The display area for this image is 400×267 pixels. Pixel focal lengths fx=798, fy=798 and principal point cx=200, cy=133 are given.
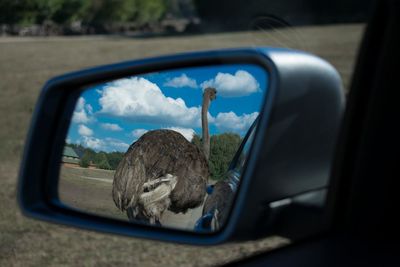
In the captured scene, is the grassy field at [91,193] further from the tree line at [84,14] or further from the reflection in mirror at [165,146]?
the tree line at [84,14]

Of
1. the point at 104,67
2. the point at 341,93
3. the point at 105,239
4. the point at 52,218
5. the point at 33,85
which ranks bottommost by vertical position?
the point at 33,85

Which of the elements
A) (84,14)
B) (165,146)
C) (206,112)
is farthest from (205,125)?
(84,14)

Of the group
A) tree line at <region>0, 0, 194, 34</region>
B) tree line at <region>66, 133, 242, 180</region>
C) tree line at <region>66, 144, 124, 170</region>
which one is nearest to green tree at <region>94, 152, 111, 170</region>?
tree line at <region>66, 144, 124, 170</region>

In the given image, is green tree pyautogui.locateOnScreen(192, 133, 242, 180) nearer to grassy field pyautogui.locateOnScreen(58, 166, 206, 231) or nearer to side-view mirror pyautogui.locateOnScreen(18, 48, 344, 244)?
side-view mirror pyautogui.locateOnScreen(18, 48, 344, 244)

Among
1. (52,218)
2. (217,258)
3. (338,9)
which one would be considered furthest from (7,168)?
(338,9)

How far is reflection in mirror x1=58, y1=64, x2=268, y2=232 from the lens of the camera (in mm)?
2076

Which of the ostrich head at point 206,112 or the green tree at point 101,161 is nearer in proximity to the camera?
the ostrich head at point 206,112

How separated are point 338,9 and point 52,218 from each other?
32.8 meters

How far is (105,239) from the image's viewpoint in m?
5.08

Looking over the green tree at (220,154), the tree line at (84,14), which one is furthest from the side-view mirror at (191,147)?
the tree line at (84,14)

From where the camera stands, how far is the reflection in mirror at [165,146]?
2076 millimetres

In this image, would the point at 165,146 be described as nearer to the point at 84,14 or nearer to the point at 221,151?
the point at 221,151

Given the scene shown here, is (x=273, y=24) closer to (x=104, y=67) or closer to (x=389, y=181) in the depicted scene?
(x=104, y=67)

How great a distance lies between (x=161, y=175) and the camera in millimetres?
2254
